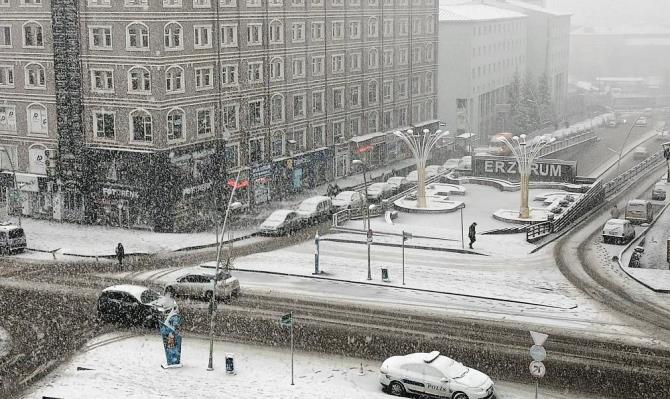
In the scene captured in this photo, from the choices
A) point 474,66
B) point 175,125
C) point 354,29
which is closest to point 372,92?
point 354,29

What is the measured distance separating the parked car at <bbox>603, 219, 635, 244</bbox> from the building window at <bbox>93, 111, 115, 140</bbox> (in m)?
33.6

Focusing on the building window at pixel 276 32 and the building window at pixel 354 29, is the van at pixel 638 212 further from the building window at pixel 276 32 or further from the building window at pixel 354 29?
the building window at pixel 354 29

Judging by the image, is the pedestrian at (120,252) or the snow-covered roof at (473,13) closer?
the pedestrian at (120,252)

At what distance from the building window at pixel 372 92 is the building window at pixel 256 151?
19.2 metres

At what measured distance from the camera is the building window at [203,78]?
63.0 metres

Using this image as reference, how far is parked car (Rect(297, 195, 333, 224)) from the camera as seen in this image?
6278 cm

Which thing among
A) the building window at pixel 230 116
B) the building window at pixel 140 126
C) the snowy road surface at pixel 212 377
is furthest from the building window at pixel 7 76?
the snowy road surface at pixel 212 377

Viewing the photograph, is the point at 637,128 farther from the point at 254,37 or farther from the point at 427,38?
the point at 254,37

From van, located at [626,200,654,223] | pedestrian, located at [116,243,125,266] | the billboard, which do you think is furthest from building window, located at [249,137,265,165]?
van, located at [626,200,654,223]

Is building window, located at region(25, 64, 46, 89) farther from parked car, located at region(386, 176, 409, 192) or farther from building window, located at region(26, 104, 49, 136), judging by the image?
parked car, located at region(386, 176, 409, 192)

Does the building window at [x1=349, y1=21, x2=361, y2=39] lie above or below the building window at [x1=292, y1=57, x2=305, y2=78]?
above

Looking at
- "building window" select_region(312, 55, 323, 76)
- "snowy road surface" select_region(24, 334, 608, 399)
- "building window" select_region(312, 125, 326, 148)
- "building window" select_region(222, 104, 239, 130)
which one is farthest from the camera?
"building window" select_region(312, 125, 326, 148)

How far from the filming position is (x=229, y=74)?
6662 centimetres

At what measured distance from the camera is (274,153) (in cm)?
7306
